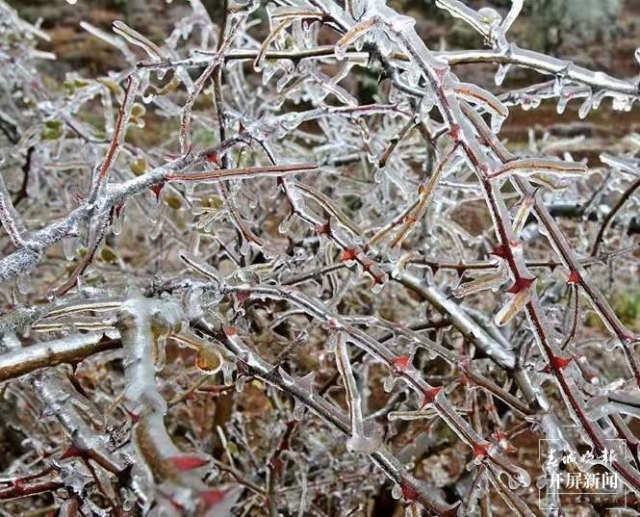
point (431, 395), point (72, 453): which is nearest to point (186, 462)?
point (72, 453)

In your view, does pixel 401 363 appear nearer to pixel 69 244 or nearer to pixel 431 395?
pixel 431 395

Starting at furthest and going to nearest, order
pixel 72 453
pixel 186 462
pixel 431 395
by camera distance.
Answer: pixel 431 395
pixel 72 453
pixel 186 462

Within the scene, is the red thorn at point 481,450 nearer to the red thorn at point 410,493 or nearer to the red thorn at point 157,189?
the red thorn at point 410,493


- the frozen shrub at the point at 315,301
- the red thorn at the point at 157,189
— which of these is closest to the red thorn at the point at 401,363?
the frozen shrub at the point at 315,301

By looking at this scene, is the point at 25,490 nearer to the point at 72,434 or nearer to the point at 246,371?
the point at 72,434

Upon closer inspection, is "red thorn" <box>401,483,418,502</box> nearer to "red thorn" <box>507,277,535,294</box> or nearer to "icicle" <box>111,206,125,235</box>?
"red thorn" <box>507,277,535,294</box>

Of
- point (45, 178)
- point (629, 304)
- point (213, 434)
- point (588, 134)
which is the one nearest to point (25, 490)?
point (213, 434)

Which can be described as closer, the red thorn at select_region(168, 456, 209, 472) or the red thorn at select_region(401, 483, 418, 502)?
the red thorn at select_region(168, 456, 209, 472)

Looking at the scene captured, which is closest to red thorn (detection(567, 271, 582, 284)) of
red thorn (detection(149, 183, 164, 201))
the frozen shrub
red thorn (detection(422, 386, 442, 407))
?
the frozen shrub

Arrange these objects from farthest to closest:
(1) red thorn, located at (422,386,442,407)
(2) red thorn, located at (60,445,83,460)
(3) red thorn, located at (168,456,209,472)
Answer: (1) red thorn, located at (422,386,442,407) < (2) red thorn, located at (60,445,83,460) < (3) red thorn, located at (168,456,209,472)
